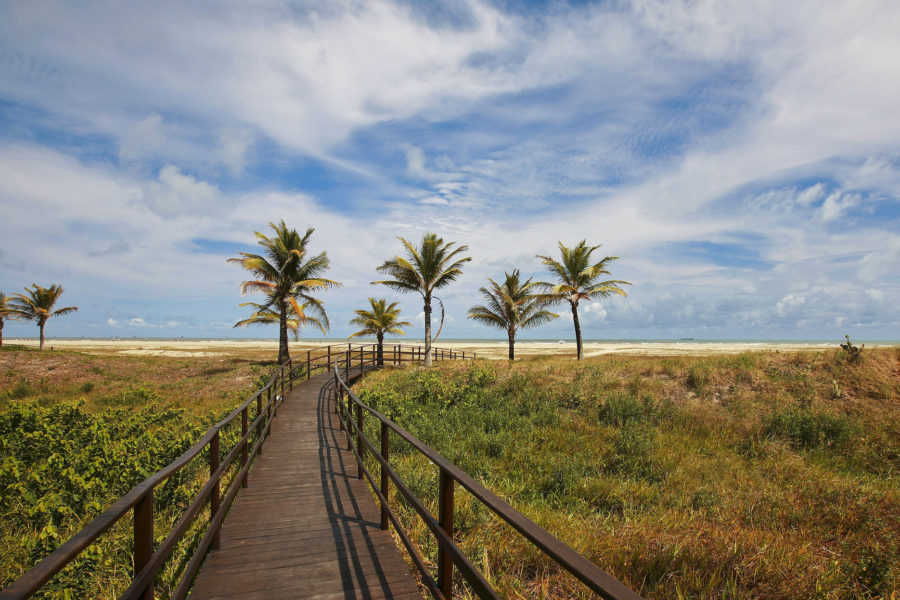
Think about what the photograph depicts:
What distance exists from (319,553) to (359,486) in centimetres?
201

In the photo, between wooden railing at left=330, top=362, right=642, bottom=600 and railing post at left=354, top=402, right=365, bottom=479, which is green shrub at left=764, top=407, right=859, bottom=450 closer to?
railing post at left=354, top=402, right=365, bottom=479

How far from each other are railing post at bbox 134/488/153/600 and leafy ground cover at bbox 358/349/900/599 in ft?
8.51

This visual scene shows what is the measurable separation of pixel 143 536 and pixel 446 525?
172 cm

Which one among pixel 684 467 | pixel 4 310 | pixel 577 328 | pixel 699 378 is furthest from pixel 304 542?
pixel 4 310

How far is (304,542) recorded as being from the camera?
425 cm

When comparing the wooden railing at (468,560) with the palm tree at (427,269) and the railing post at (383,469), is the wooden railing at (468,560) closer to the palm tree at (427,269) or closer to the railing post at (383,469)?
the railing post at (383,469)

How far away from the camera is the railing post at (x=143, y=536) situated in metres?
2.27

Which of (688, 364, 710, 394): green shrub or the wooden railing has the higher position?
the wooden railing

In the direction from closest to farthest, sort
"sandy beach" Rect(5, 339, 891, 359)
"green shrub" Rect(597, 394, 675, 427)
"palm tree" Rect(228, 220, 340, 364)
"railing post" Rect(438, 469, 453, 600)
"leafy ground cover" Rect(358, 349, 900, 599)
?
"railing post" Rect(438, 469, 453, 600) < "leafy ground cover" Rect(358, 349, 900, 599) < "green shrub" Rect(597, 394, 675, 427) < "palm tree" Rect(228, 220, 340, 364) < "sandy beach" Rect(5, 339, 891, 359)

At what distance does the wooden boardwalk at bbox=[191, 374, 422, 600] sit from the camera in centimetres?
344

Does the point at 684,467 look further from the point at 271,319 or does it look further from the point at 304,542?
the point at 271,319

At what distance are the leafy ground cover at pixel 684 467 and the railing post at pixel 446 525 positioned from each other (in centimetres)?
113

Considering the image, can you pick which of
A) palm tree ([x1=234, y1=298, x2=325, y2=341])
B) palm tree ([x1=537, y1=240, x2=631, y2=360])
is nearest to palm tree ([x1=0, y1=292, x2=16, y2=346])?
palm tree ([x1=234, y1=298, x2=325, y2=341])

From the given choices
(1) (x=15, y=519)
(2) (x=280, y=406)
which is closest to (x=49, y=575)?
(1) (x=15, y=519)
